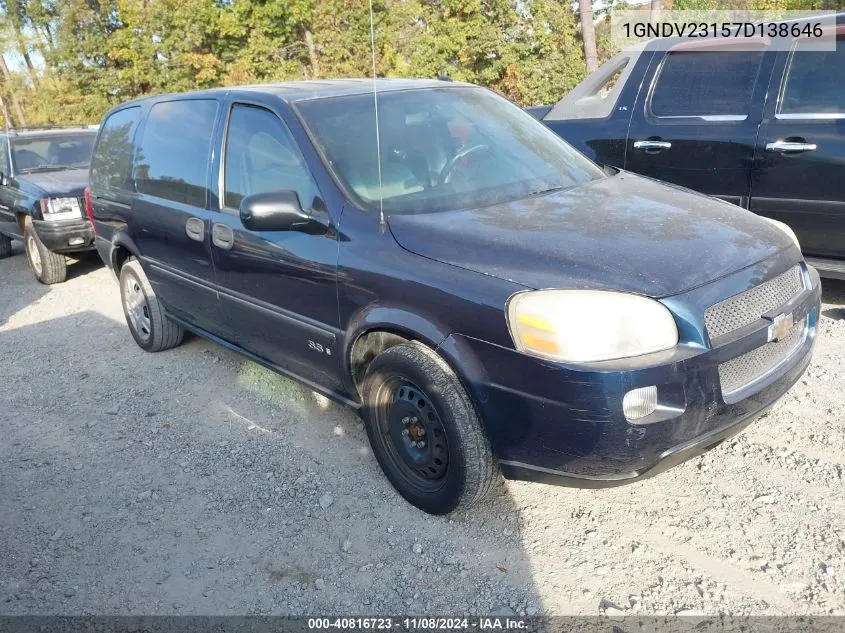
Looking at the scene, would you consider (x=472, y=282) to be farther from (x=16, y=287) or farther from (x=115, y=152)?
(x=16, y=287)

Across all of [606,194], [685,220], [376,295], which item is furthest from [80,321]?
[685,220]

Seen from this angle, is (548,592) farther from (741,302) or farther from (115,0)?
(115,0)

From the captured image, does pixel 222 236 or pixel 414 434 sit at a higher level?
pixel 222 236

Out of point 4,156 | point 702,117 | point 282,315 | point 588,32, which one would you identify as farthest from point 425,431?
point 588,32

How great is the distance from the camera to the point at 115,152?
16.7 ft

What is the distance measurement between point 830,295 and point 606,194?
2790 mm

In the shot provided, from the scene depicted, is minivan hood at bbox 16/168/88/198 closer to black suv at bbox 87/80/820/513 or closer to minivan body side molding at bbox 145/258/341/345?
minivan body side molding at bbox 145/258/341/345

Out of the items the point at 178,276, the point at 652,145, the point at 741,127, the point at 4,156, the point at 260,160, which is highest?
the point at 260,160

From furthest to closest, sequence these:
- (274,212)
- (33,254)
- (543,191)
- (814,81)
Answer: (33,254), (814,81), (543,191), (274,212)

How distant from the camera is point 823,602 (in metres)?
2.36

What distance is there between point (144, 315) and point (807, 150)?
4660 millimetres

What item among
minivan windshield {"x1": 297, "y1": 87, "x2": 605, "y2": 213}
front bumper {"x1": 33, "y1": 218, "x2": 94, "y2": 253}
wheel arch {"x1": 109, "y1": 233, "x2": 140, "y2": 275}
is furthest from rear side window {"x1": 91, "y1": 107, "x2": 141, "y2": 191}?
front bumper {"x1": 33, "y1": 218, "x2": 94, "y2": 253}

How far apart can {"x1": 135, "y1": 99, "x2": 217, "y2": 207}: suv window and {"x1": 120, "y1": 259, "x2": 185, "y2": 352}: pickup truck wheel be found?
0.71 meters

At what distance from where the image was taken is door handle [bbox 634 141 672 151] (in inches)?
199
